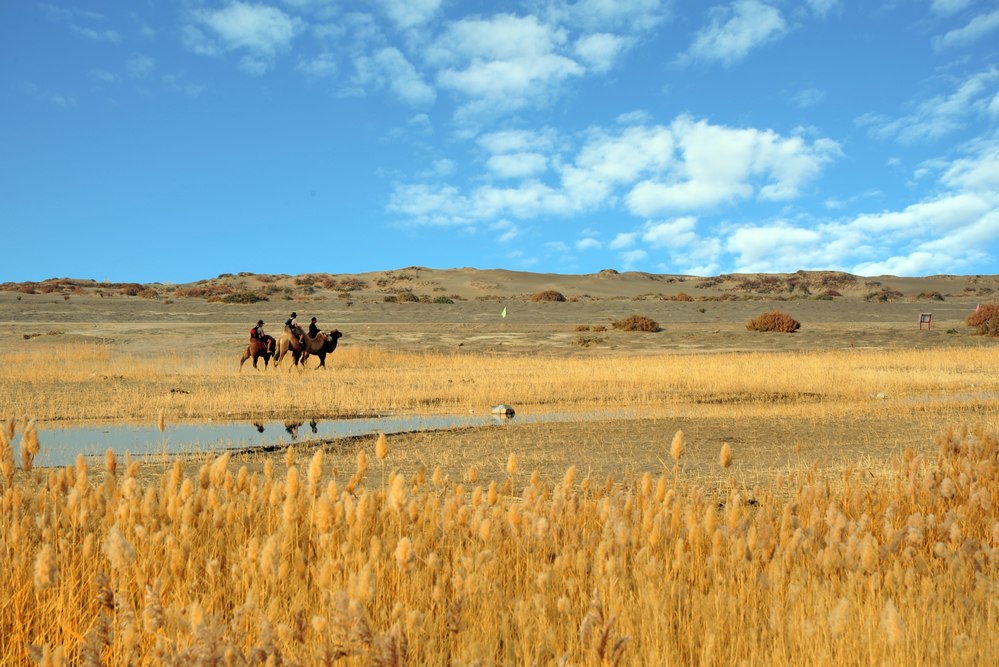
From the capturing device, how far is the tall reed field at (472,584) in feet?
9.73

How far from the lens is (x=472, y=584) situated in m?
3.61

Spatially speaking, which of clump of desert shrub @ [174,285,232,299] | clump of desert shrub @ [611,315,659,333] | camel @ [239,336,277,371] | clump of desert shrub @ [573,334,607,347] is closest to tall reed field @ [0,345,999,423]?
camel @ [239,336,277,371]

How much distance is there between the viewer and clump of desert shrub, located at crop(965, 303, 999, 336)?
3516 centimetres

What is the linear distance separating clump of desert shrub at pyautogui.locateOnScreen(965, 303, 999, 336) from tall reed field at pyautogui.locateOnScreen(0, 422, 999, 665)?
3402 centimetres

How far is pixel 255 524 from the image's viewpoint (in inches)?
206

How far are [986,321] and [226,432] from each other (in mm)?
33456

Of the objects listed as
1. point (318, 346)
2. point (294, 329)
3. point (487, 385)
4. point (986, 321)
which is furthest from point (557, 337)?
point (986, 321)

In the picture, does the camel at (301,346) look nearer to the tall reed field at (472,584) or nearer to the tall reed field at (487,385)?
the tall reed field at (487,385)

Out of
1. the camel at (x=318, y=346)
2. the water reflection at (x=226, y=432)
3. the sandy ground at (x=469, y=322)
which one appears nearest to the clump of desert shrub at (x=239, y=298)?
the sandy ground at (x=469, y=322)

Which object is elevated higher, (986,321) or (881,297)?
(881,297)

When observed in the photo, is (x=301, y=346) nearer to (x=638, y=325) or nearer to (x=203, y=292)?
(x=638, y=325)

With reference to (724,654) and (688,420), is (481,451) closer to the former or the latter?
(688,420)

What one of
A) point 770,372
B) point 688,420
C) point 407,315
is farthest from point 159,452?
point 407,315

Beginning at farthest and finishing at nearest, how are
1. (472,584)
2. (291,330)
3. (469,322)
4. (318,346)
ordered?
(469,322) → (318,346) → (291,330) → (472,584)
